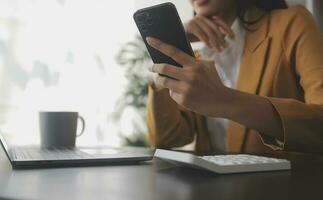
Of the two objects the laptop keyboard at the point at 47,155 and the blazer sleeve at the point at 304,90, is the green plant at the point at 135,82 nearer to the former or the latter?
the blazer sleeve at the point at 304,90

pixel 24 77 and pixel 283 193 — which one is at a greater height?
pixel 283 193

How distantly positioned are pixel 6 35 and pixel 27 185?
62.5 inches

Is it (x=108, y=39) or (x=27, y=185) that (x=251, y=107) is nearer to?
(x=27, y=185)

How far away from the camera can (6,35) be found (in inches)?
69.1

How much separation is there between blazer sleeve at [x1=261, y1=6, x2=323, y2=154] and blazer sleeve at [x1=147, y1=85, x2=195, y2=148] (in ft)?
1.22

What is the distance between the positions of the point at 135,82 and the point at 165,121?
0.87 m

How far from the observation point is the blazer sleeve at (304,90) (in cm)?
63

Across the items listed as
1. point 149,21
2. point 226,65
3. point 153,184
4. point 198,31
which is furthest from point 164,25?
point 226,65

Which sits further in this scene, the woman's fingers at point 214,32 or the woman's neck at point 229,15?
the woman's neck at point 229,15

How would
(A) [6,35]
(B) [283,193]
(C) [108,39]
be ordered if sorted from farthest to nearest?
(C) [108,39] → (A) [6,35] → (B) [283,193]

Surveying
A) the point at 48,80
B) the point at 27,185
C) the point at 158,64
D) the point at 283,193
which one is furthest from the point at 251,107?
the point at 48,80

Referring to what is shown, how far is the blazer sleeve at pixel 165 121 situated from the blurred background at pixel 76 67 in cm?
70

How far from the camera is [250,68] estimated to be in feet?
3.34

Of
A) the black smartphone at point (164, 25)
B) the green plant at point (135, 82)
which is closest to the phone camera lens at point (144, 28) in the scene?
the black smartphone at point (164, 25)
